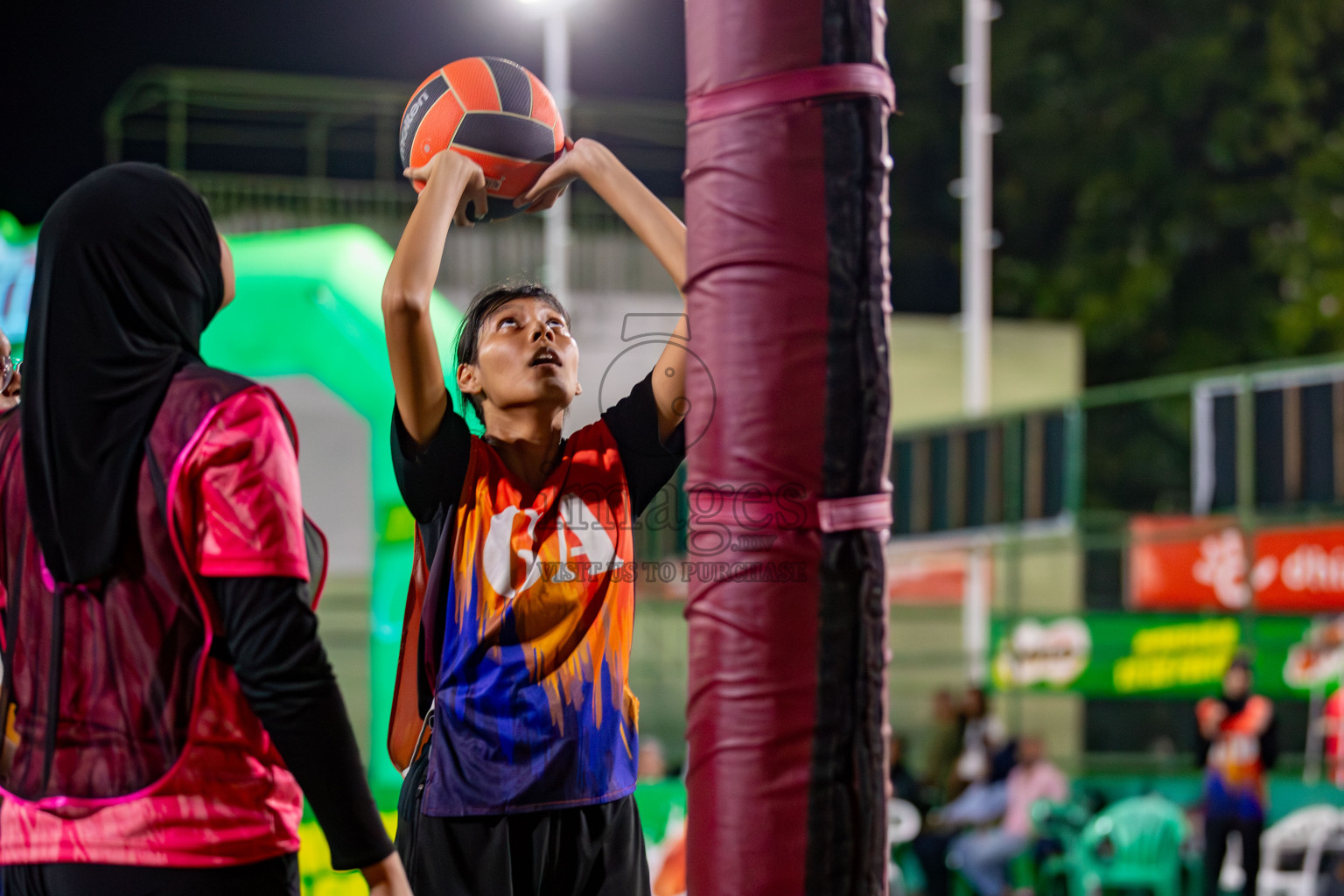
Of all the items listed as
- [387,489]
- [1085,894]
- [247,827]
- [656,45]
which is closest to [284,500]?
[247,827]

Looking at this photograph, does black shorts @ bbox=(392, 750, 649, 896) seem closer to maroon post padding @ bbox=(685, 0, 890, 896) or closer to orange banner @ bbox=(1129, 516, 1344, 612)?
maroon post padding @ bbox=(685, 0, 890, 896)

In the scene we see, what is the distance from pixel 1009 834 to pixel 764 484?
25.5 feet

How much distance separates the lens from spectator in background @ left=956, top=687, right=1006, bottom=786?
10.2m

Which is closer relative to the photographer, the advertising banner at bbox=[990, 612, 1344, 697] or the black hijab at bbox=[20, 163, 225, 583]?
the black hijab at bbox=[20, 163, 225, 583]

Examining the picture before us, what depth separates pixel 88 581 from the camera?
2066mm

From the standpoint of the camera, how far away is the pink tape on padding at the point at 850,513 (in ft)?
7.48

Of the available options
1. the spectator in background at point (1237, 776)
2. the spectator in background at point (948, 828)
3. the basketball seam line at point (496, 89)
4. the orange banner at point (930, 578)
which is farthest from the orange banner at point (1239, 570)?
the basketball seam line at point (496, 89)

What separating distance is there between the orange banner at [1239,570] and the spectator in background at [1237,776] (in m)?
3.06

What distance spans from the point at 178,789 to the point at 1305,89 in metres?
23.8

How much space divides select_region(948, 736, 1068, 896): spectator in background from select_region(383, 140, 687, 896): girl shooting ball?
7.08 meters

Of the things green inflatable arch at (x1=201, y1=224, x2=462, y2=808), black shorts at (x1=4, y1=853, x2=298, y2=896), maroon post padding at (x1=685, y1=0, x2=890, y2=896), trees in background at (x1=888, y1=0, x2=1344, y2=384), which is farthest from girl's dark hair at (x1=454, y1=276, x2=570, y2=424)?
trees in background at (x1=888, y1=0, x2=1344, y2=384)

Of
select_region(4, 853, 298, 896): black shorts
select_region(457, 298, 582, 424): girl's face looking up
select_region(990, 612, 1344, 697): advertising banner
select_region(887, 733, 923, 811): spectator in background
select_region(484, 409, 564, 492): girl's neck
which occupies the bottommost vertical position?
select_region(887, 733, 923, 811): spectator in background

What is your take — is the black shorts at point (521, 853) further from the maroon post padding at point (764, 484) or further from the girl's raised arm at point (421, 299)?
the girl's raised arm at point (421, 299)

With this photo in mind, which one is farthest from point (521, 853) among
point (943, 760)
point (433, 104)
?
point (943, 760)
